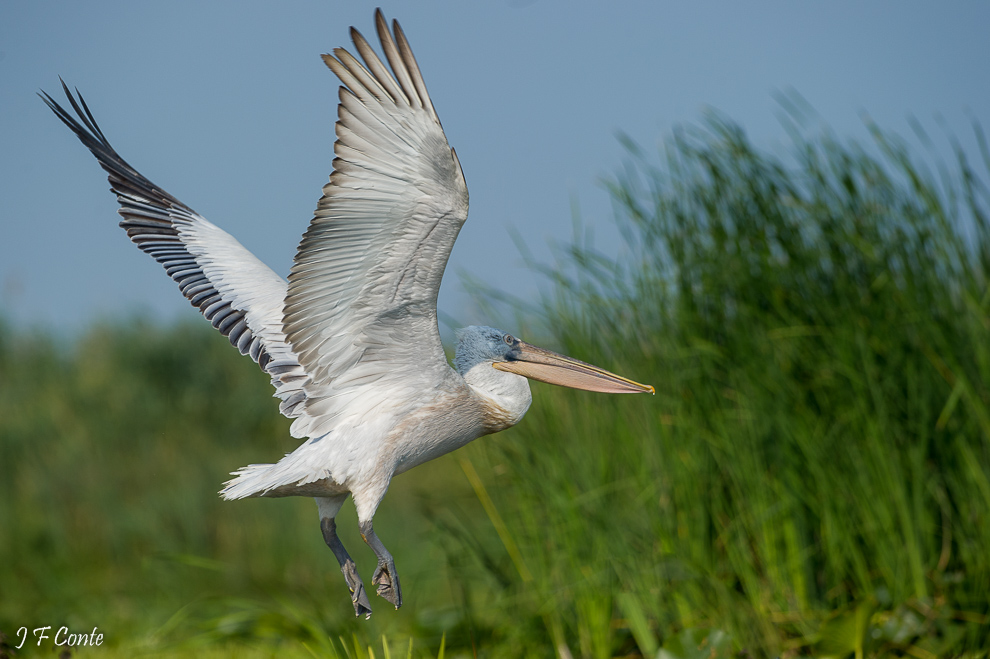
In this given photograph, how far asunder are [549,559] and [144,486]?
Answer: 5.77 metres

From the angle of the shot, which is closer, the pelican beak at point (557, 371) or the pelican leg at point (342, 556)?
the pelican leg at point (342, 556)

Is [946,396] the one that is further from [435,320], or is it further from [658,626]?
[435,320]

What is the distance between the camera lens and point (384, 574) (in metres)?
2.51

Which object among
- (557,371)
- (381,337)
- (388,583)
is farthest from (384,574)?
(557,371)

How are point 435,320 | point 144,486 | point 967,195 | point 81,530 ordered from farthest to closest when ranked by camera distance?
point 144,486, point 81,530, point 967,195, point 435,320

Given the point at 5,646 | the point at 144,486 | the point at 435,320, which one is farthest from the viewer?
the point at 144,486

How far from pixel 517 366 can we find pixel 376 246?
0.70 meters

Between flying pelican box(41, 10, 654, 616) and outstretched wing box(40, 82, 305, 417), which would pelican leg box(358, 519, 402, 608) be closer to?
flying pelican box(41, 10, 654, 616)

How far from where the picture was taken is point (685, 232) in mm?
5273

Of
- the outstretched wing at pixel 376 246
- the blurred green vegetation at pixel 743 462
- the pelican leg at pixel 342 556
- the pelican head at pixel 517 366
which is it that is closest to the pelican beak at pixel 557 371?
the pelican head at pixel 517 366

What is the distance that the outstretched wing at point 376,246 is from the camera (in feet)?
7.56

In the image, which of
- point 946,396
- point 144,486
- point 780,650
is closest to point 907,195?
point 946,396

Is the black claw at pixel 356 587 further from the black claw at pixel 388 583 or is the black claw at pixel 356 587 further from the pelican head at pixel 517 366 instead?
the pelican head at pixel 517 366

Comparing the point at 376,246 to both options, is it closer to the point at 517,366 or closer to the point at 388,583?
the point at 517,366
